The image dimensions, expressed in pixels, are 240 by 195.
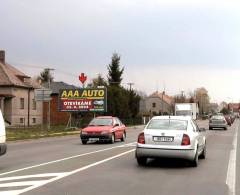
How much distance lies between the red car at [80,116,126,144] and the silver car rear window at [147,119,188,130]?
38.1 ft

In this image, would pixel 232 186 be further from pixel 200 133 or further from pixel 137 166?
pixel 200 133

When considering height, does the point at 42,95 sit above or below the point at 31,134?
above

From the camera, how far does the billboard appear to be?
2121 inches

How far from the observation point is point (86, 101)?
177 feet

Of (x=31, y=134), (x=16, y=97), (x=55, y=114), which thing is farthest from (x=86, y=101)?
(x=55, y=114)

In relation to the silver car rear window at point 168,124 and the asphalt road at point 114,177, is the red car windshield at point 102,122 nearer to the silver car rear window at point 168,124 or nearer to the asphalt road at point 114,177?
the asphalt road at point 114,177

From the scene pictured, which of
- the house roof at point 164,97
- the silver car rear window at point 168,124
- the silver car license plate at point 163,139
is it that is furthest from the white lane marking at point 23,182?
the house roof at point 164,97

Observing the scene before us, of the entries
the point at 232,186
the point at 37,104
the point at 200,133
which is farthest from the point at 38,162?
the point at 37,104

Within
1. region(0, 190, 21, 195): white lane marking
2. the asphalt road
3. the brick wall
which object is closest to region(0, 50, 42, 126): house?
the brick wall

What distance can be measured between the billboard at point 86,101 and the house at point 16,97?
8.61m

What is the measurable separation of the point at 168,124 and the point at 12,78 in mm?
48840

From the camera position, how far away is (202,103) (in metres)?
191

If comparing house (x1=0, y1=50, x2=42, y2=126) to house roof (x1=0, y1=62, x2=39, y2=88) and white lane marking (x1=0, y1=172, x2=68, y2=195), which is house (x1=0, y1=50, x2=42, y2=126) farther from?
white lane marking (x1=0, y1=172, x2=68, y2=195)

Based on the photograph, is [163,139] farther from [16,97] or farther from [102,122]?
[16,97]
